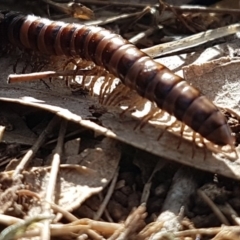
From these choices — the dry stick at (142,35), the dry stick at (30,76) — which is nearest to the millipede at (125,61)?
the dry stick at (30,76)

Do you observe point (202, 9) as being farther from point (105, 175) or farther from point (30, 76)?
point (105, 175)

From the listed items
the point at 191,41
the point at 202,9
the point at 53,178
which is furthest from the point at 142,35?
the point at 53,178

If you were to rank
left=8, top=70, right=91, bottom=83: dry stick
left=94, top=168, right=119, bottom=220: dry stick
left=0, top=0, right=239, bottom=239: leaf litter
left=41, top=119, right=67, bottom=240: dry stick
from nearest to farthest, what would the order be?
left=41, top=119, right=67, bottom=240: dry stick
left=0, top=0, right=239, bottom=239: leaf litter
left=94, top=168, right=119, bottom=220: dry stick
left=8, top=70, right=91, bottom=83: dry stick

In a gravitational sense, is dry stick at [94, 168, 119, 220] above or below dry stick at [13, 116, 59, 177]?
below

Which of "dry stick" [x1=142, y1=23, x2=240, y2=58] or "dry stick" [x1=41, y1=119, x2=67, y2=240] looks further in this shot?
"dry stick" [x1=142, y1=23, x2=240, y2=58]

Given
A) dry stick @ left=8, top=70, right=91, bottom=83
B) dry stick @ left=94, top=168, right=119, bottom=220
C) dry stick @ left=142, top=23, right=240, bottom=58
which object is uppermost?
dry stick @ left=142, top=23, right=240, bottom=58

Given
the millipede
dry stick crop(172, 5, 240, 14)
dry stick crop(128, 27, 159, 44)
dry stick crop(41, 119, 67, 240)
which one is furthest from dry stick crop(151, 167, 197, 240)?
dry stick crop(172, 5, 240, 14)

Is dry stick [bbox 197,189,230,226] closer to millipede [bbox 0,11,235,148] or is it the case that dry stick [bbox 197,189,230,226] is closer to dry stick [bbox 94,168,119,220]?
millipede [bbox 0,11,235,148]
